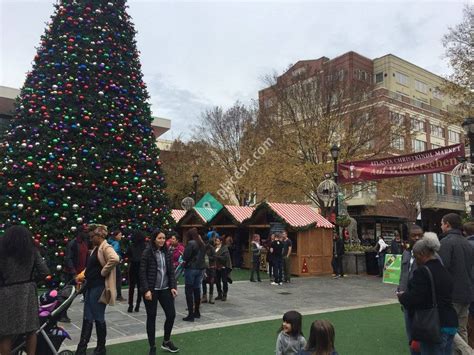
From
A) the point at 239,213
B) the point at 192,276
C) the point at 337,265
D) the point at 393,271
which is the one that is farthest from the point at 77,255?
the point at 239,213

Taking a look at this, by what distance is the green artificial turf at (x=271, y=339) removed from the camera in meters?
6.14

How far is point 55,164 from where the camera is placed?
11.1 metres

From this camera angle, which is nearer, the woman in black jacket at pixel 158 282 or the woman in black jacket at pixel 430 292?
the woman in black jacket at pixel 430 292

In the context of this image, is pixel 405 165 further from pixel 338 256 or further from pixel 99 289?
pixel 99 289

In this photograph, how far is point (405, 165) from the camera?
15.1m

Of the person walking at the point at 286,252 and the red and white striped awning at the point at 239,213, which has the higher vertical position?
the red and white striped awning at the point at 239,213

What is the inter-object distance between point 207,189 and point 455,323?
93.8 feet

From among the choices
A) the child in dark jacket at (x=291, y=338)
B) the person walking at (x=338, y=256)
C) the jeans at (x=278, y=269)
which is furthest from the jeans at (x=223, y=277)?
the person walking at (x=338, y=256)

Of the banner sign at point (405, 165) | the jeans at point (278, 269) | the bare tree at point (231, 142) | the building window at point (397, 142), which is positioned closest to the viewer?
the banner sign at point (405, 165)

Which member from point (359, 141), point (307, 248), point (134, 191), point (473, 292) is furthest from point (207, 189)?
point (473, 292)

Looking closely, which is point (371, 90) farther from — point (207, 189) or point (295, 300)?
point (295, 300)

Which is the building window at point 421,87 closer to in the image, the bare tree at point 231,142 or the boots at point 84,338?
the bare tree at point 231,142

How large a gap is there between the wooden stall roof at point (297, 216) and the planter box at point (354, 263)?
5.80 ft

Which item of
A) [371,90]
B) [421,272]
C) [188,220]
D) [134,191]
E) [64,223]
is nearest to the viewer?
[421,272]
